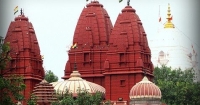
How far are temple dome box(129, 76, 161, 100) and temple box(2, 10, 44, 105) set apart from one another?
351 inches

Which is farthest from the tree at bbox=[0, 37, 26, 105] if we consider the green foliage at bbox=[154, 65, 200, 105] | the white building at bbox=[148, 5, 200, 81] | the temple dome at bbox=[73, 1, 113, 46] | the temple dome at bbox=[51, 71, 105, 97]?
the white building at bbox=[148, 5, 200, 81]

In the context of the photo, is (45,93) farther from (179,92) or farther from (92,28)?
(179,92)

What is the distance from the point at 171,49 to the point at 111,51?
3476 cm

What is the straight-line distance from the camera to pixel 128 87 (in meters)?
74.8

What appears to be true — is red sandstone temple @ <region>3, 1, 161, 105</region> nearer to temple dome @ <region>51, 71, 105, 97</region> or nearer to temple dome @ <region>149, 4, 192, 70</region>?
temple dome @ <region>51, 71, 105, 97</region>

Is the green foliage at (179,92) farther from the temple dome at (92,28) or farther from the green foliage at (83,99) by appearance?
the green foliage at (83,99)

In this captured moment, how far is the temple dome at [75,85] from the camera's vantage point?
237 feet

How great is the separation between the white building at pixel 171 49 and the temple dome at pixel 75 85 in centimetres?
3365

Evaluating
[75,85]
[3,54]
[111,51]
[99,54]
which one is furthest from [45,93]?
[3,54]

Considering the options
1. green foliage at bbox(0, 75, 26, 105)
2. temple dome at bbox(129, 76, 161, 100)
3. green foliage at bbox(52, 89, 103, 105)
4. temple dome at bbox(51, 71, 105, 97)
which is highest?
temple dome at bbox(51, 71, 105, 97)

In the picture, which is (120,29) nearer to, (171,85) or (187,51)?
(171,85)

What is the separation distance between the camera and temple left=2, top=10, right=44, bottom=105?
251ft

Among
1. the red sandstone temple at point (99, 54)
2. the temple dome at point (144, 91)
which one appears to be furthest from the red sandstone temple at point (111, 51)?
the temple dome at point (144, 91)

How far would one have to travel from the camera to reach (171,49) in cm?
10969
